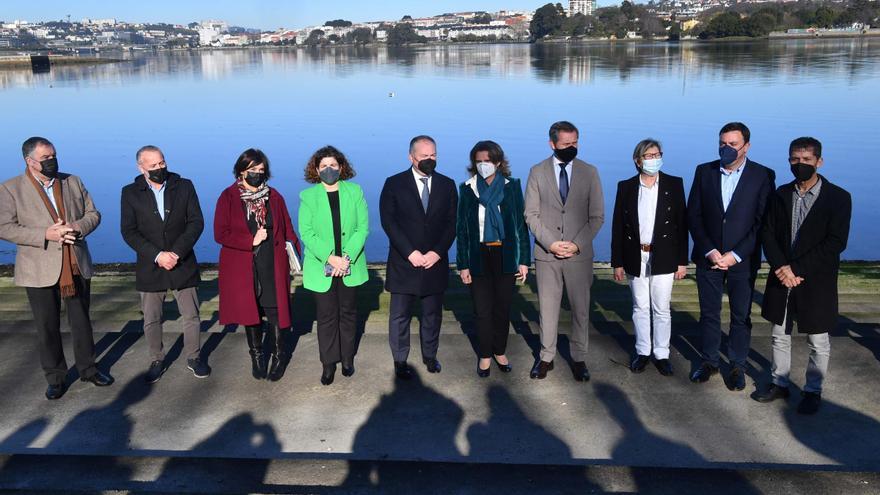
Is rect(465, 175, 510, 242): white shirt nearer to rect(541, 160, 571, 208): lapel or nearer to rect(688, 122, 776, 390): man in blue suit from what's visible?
rect(541, 160, 571, 208): lapel

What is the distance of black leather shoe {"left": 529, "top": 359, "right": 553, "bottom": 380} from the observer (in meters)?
5.18

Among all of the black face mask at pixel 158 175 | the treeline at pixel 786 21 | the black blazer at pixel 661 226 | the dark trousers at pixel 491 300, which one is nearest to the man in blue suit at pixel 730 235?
the black blazer at pixel 661 226

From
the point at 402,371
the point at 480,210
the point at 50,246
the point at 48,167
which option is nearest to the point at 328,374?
the point at 402,371

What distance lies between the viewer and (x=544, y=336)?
5.25 metres

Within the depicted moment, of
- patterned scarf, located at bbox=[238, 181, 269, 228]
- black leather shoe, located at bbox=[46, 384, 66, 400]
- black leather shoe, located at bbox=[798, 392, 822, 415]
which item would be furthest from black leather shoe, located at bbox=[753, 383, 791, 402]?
black leather shoe, located at bbox=[46, 384, 66, 400]

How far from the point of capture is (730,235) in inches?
195

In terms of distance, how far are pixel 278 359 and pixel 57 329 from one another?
5.14ft

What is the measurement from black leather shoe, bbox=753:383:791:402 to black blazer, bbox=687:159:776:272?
818 millimetres

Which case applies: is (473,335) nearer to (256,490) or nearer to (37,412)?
(256,490)

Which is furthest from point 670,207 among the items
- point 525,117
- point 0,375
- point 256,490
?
point 525,117

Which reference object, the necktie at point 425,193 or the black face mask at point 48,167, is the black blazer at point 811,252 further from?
the black face mask at point 48,167

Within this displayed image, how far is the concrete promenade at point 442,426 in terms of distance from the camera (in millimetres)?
3738

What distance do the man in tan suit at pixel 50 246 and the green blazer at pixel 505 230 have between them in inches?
105

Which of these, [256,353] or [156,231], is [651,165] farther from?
[156,231]
